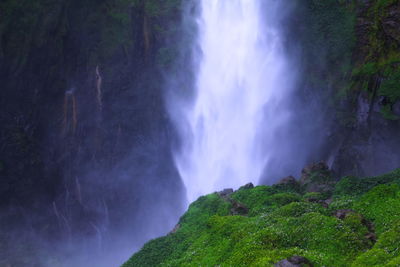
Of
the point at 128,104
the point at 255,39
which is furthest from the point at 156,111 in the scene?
the point at 255,39

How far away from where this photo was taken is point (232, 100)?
34.1m

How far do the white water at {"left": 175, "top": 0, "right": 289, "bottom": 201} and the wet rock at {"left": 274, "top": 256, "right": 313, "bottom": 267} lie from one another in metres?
19.0

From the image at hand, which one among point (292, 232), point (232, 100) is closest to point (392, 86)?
point (292, 232)

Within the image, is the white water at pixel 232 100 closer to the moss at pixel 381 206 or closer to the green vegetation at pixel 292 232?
the green vegetation at pixel 292 232

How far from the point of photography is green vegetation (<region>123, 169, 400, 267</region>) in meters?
12.0

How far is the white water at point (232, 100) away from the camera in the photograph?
31875mm

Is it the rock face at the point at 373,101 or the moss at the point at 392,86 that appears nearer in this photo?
the moss at the point at 392,86

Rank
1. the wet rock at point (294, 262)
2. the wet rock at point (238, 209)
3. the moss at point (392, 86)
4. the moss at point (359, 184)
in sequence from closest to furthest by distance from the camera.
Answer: the wet rock at point (294, 262) → the moss at point (359, 184) → the wet rock at point (238, 209) → the moss at point (392, 86)

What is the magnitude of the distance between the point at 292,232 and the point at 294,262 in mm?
2281

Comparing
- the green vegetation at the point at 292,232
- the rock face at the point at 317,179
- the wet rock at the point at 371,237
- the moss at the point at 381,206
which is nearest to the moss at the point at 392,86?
the rock face at the point at 317,179

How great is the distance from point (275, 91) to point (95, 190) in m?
17.7

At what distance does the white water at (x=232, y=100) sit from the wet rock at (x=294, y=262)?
19.0 m

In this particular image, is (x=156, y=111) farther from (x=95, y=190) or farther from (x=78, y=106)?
(x=95, y=190)

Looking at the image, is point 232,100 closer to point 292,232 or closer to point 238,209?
point 238,209
